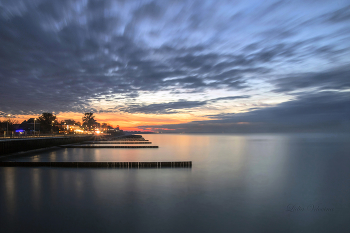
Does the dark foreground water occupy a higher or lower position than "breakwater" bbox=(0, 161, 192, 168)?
lower

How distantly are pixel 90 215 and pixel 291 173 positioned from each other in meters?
18.5

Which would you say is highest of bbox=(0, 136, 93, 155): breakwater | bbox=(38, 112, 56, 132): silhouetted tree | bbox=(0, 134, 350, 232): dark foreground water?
bbox=(38, 112, 56, 132): silhouetted tree

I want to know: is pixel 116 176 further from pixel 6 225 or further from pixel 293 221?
pixel 293 221

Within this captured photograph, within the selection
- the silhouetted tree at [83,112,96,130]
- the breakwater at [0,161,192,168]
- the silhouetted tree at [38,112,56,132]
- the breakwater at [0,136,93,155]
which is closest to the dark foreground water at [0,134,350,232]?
the breakwater at [0,161,192,168]

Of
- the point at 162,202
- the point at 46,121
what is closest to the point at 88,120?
the point at 46,121

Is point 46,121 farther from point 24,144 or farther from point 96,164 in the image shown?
point 96,164

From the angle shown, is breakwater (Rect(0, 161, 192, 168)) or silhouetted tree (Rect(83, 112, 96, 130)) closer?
breakwater (Rect(0, 161, 192, 168))

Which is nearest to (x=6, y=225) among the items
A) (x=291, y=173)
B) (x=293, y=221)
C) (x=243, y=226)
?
(x=243, y=226)

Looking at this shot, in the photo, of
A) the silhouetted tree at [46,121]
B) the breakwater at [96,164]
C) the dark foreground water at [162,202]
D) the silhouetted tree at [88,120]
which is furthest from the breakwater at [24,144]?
the silhouetted tree at [88,120]

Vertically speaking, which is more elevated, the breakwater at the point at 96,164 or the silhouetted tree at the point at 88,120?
the silhouetted tree at the point at 88,120

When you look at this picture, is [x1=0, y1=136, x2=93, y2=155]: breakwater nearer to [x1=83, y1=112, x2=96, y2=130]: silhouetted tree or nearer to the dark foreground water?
the dark foreground water

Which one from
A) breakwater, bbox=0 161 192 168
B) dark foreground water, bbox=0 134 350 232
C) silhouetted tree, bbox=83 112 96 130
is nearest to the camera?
dark foreground water, bbox=0 134 350 232

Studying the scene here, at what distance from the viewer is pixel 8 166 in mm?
16891

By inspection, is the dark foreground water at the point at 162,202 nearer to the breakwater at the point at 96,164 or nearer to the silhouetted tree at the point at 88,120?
the breakwater at the point at 96,164
